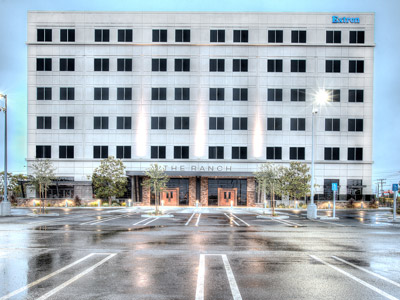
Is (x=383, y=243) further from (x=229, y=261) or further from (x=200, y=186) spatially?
(x=200, y=186)

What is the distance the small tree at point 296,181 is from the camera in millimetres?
39781

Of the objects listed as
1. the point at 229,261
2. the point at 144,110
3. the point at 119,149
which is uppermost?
the point at 144,110

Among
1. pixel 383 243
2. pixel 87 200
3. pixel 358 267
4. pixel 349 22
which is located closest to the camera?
pixel 358 267

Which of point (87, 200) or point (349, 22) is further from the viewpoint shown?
point (349, 22)

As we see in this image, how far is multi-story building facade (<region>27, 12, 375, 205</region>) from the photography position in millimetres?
46062

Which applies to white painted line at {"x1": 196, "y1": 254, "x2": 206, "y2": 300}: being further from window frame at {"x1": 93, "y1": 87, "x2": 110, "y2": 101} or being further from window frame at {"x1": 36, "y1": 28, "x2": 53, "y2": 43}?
window frame at {"x1": 36, "y1": 28, "x2": 53, "y2": 43}

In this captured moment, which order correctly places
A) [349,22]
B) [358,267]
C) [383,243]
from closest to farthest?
1. [358,267]
2. [383,243]
3. [349,22]

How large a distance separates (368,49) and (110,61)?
35803 millimetres

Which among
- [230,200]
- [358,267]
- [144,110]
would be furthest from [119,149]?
[358,267]

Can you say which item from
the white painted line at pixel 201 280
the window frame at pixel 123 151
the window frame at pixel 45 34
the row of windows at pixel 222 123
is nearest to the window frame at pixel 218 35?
the row of windows at pixel 222 123

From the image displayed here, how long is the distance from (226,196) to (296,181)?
10.5 metres

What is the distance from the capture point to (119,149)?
152ft

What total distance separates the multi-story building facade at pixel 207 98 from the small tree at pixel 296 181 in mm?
4890

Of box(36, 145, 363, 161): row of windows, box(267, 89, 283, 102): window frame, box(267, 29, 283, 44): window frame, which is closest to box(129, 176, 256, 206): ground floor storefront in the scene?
box(36, 145, 363, 161): row of windows
